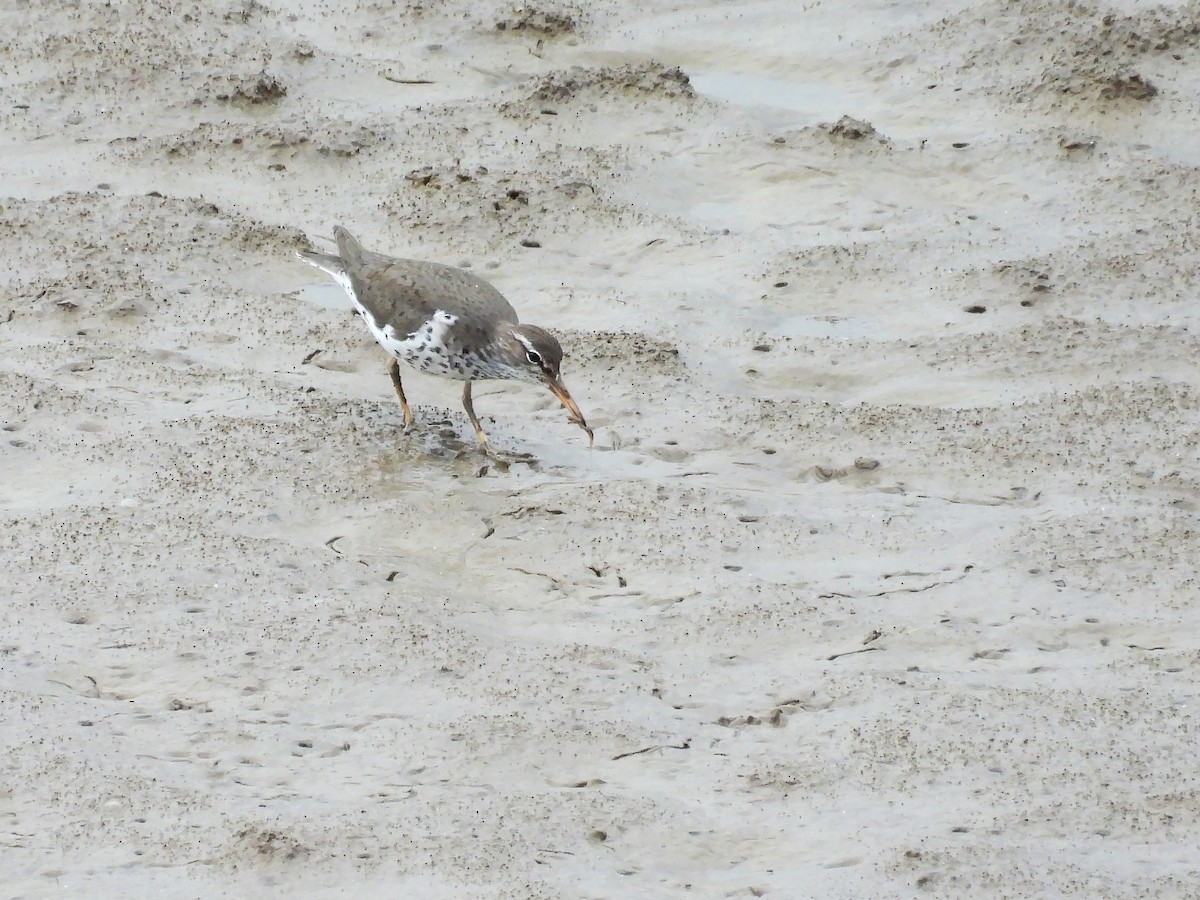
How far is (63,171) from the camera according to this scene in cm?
1100

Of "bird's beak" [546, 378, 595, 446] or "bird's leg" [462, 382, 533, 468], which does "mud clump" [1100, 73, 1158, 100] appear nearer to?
"bird's beak" [546, 378, 595, 446]

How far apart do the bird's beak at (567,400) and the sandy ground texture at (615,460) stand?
0.65 ft

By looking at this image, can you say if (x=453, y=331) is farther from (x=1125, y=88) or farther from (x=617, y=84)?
(x=1125, y=88)

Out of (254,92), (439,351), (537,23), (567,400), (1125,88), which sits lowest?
(567,400)

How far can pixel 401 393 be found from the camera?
8867 mm

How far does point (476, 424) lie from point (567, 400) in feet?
1.71

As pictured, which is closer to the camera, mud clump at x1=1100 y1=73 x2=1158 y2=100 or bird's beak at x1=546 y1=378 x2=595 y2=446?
bird's beak at x1=546 y1=378 x2=595 y2=446

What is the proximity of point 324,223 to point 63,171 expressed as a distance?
5.83 ft

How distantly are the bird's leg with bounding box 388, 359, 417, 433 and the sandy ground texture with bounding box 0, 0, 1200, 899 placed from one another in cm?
18

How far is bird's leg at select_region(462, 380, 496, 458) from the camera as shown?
855 cm

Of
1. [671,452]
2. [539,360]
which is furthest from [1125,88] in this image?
[539,360]

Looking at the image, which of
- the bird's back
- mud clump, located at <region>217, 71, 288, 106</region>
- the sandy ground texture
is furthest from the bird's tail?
mud clump, located at <region>217, 71, 288, 106</region>

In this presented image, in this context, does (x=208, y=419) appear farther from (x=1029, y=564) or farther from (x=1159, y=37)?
(x=1159, y=37)

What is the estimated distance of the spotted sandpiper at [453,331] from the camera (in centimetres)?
840
